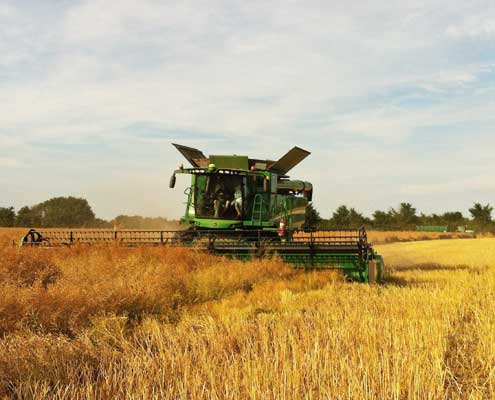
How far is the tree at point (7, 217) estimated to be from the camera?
40438mm

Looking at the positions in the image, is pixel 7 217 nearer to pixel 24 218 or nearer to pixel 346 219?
pixel 24 218

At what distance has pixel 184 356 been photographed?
159 inches

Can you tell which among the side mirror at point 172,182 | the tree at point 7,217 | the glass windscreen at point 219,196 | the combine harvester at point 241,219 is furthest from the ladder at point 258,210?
the tree at point 7,217

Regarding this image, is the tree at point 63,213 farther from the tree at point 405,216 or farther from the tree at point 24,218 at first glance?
the tree at point 405,216

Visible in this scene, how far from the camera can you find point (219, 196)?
1202 centimetres

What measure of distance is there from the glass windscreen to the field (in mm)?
3042

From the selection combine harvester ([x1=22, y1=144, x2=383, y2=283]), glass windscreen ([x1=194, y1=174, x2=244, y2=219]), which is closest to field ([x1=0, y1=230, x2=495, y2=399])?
combine harvester ([x1=22, y1=144, x2=383, y2=283])

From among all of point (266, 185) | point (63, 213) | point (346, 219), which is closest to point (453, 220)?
point (346, 219)

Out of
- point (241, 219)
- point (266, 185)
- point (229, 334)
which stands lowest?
point (229, 334)

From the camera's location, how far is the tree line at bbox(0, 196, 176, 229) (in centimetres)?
4059

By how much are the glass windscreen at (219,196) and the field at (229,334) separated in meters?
3.04

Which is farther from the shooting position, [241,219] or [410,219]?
[410,219]

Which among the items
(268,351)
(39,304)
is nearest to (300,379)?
(268,351)

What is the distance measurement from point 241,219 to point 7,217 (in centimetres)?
3362
